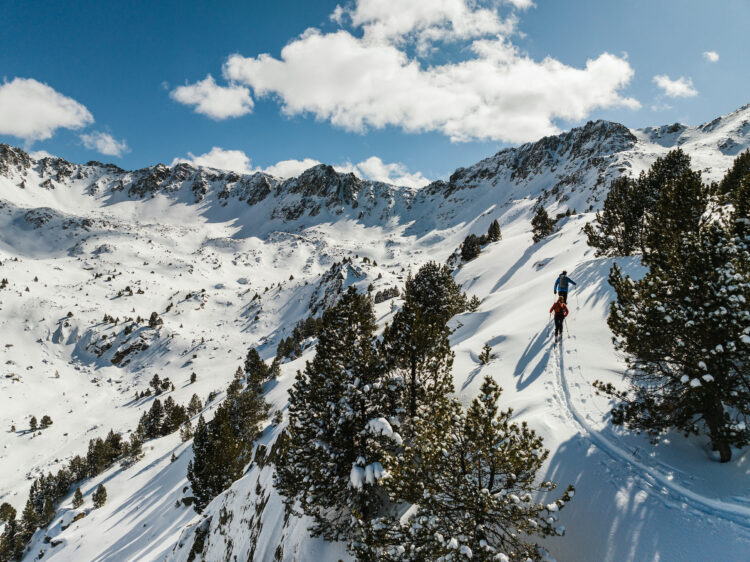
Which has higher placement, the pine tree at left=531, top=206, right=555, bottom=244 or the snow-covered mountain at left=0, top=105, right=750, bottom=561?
the pine tree at left=531, top=206, right=555, bottom=244

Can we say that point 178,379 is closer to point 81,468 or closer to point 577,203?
point 81,468

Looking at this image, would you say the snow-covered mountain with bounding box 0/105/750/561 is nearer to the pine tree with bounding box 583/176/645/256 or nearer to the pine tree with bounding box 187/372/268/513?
the pine tree with bounding box 583/176/645/256

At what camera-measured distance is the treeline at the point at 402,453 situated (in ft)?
23.6

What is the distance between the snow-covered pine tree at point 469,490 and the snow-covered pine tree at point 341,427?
321 cm

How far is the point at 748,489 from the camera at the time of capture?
290 inches

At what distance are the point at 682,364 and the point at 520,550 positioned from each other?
20.0ft

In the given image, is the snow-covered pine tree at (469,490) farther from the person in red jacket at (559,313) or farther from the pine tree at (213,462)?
the pine tree at (213,462)

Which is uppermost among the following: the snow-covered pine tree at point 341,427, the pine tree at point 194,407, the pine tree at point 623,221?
the pine tree at point 623,221

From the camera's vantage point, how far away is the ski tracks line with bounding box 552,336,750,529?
7.11 meters

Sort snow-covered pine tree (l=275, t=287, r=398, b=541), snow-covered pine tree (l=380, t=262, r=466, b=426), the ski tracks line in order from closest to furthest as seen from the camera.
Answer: the ski tracks line, snow-covered pine tree (l=275, t=287, r=398, b=541), snow-covered pine tree (l=380, t=262, r=466, b=426)

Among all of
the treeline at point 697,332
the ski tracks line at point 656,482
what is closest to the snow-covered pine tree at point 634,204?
the treeline at point 697,332

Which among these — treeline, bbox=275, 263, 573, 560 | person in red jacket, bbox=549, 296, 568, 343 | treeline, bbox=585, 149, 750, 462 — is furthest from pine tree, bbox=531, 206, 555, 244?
treeline, bbox=275, 263, 573, 560

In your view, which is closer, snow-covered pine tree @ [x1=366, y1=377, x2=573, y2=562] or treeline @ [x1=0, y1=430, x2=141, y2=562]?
snow-covered pine tree @ [x1=366, y1=377, x2=573, y2=562]

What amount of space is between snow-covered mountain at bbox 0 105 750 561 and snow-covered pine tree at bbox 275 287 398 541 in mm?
2115
